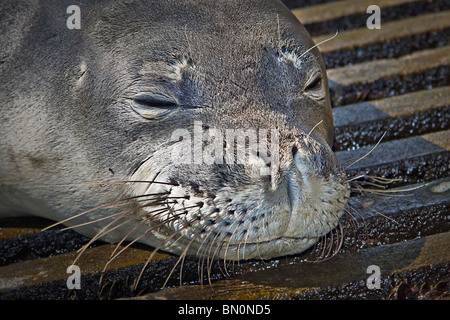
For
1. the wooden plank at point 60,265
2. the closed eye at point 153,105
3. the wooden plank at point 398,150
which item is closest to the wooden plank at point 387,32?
the wooden plank at point 398,150

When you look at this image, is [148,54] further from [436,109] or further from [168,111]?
[436,109]

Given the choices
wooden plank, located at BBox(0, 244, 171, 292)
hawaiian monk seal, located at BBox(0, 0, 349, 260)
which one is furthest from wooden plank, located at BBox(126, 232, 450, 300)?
wooden plank, located at BBox(0, 244, 171, 292)

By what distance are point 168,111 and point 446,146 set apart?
188 centimetres

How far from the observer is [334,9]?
5.36 metres

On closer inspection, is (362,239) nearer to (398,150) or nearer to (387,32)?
(398,150)

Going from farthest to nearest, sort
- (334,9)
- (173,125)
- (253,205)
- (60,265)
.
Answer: (334,9)
(60,265)
(173,125)
(253,205)

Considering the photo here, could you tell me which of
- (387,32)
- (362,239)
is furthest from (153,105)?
(387,32)

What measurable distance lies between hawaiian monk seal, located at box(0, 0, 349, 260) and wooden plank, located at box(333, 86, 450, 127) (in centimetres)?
88

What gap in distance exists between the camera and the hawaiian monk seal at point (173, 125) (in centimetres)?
289

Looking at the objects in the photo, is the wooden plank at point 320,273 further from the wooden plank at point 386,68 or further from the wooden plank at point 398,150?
the wooden plank at point 386,68

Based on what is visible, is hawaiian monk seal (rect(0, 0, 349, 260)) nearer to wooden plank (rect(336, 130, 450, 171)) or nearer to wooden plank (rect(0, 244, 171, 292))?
wooden plank (rect(0, 244, 171, 292))

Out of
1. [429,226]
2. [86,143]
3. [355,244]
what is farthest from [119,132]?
[429,226]

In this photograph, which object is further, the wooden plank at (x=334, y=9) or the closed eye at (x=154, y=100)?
the wooden plank at (x=334, y=9)

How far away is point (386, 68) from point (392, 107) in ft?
1.57
